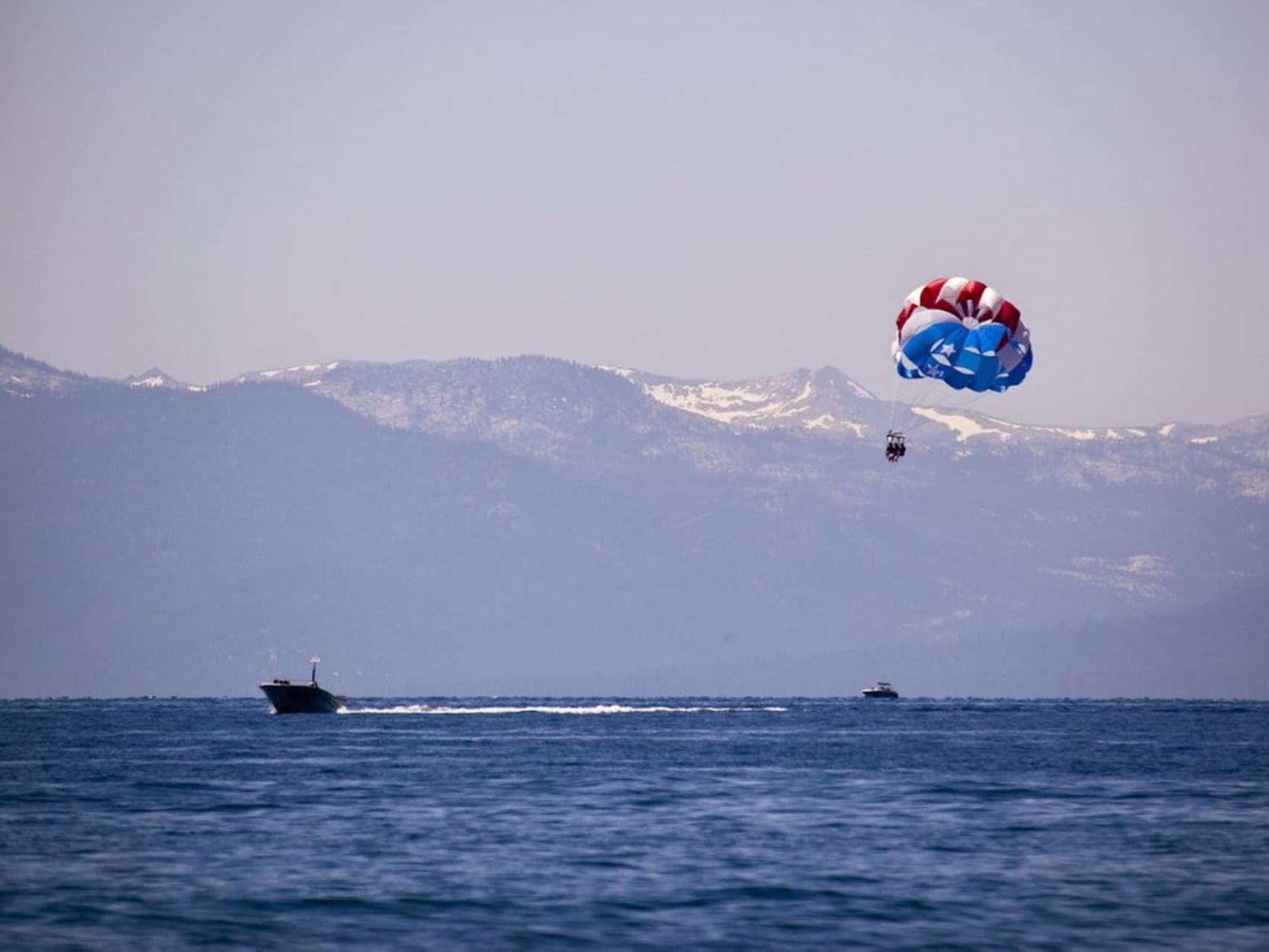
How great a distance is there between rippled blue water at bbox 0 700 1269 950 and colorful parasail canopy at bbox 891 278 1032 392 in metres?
21.0

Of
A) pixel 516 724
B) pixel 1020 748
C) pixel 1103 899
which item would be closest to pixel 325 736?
pixel 516 724

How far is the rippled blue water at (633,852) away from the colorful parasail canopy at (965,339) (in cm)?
2099

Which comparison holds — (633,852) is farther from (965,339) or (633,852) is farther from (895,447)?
(965,339)

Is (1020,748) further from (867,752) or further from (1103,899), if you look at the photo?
(1103,899)

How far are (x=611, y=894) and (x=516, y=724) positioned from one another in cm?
13534

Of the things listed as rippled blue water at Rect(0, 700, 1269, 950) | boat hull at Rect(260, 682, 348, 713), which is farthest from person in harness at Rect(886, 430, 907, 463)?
boat hull at Rect(260, 682, 348, 713)

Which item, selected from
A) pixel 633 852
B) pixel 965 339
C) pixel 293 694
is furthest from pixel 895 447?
pixel 293 694

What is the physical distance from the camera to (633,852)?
6838 cm

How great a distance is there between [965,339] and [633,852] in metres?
42.9

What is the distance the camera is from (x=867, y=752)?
130625 millimetres

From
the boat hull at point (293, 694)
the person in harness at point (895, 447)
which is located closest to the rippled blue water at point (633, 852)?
the person in harness at point (895, 447)

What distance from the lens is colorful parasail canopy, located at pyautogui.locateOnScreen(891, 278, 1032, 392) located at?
333 feet

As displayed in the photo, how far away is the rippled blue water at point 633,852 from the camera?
5272 centimetres

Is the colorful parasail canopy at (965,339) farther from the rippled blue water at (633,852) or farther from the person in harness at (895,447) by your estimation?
the rippled blue water at (633,852)
